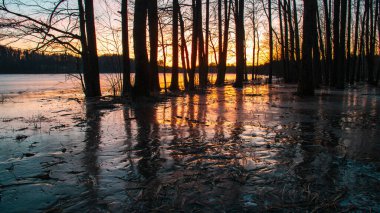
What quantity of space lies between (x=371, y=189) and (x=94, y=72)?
13.6m

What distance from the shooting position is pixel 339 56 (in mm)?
19375

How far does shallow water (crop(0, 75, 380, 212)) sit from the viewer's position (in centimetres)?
267

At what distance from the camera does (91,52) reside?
14258 millimetres

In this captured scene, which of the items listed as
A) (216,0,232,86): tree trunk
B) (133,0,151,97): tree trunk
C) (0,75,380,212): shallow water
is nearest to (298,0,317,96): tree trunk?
(133,0,151,97): tree trunk

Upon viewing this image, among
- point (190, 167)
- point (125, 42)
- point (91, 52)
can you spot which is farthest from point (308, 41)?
point (190, 167)

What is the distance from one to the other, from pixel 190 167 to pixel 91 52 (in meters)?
12.1

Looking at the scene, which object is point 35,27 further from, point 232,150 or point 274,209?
point 274,209

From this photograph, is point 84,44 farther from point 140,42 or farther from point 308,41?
point 308,41

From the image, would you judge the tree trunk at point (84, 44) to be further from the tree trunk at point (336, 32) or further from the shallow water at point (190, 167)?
the tree trunk at point (336, 32)

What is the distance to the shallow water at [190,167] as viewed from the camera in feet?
8.77

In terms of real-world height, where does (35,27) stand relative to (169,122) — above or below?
above

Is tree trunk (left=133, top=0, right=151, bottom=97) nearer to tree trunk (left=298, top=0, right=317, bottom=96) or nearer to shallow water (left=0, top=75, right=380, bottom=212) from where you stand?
shallow water (left=0, top=75, right=380, bottom=212)

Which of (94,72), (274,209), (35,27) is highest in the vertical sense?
(35,27)

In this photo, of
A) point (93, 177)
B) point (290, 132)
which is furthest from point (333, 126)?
point (93, 177)
